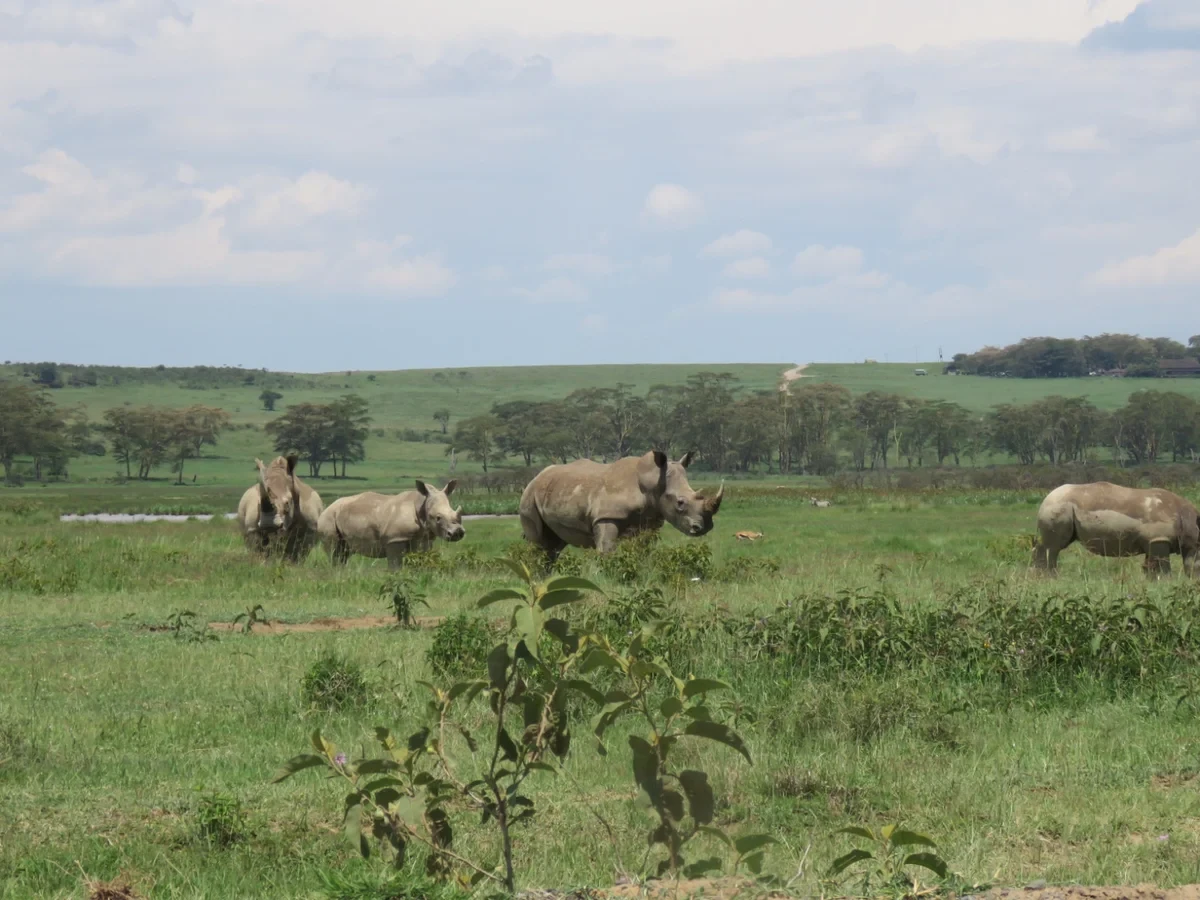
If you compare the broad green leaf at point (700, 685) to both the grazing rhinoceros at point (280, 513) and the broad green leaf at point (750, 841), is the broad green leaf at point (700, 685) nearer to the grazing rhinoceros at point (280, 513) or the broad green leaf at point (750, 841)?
the broad green leaf at point (750, 841)

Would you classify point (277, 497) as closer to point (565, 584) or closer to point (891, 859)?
point (891, 859)

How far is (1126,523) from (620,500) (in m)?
6.39

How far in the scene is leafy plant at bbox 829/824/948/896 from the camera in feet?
13.3

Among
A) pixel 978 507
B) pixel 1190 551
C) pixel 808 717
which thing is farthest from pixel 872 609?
pixel 978 507

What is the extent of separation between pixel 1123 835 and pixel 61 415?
433 ft

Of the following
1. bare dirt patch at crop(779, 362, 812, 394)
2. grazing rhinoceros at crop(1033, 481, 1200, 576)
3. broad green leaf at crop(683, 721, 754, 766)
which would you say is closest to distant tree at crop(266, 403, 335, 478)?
bare dirt patch at crop(779, 362, 812, 394)

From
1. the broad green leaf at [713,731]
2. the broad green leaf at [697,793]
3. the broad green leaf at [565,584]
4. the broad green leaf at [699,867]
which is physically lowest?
the broad green leaf at [699,867]

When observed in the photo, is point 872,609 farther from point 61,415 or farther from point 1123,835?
point 61,415

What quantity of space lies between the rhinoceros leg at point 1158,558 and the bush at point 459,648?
9805 millimetres

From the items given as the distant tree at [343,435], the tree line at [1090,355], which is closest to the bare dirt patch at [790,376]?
the tree line at [1090,355]

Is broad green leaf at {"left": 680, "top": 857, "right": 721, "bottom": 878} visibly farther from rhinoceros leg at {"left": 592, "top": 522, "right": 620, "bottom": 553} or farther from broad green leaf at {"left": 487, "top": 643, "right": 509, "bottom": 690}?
rhinoceros leg at {"left": 592, "top": 522, "right": 620, "bottom": 553}

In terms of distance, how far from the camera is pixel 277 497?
789 inches

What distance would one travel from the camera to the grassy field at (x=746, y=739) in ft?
19.5

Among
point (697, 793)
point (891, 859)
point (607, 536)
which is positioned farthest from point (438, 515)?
point (697, 793)
